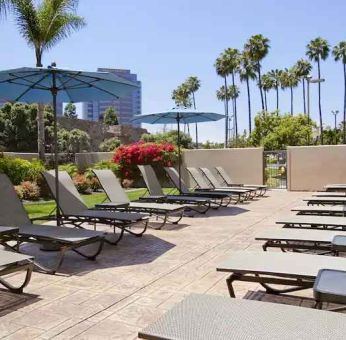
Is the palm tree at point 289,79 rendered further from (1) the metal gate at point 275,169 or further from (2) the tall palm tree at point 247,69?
(1) the metal gate at point 275,169

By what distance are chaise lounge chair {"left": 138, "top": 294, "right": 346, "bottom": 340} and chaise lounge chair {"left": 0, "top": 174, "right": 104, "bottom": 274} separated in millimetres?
2889

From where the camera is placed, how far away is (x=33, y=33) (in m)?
19.2

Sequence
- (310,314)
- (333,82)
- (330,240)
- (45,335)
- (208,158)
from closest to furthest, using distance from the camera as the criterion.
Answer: (310,314) → (45,335) → (330,240) → (208,158) → (333,82)

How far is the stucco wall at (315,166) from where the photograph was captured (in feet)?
54.9

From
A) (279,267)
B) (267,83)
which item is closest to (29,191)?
(279,267)

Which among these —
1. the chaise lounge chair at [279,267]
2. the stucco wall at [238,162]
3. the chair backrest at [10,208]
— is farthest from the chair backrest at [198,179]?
the chaise lounge chair at [279,267]

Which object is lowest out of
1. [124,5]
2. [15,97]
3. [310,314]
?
[310,314]

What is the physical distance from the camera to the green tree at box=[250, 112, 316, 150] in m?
40.9

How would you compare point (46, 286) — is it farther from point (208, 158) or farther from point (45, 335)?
point (208, 158)

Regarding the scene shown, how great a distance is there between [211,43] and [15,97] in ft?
56.5

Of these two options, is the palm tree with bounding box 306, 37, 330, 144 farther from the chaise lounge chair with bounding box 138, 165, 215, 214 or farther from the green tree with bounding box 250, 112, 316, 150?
the chaise lounge chair with bounding box 138, 165, 215, 214

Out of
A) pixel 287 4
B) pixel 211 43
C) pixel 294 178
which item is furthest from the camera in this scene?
pixel 211 43

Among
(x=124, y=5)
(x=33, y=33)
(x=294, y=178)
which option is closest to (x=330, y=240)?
(x=124, y=5)

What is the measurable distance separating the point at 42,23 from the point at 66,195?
14.3 m
